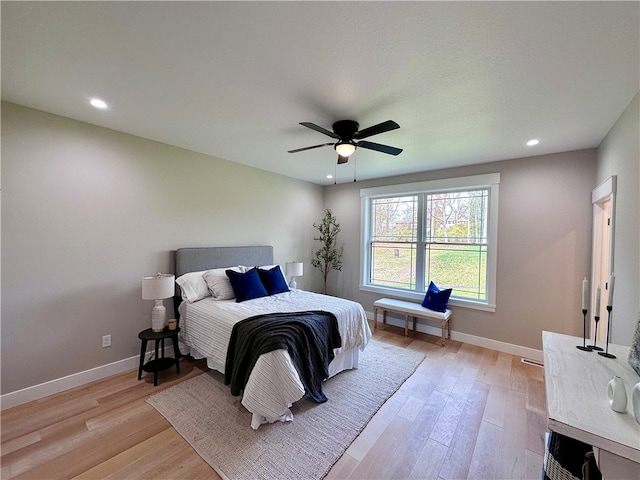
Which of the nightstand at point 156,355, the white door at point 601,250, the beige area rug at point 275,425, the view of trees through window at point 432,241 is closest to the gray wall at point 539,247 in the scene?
the white door at point 601,250

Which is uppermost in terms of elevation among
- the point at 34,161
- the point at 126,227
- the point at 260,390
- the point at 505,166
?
the point at 505,166

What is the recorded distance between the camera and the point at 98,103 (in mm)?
2215

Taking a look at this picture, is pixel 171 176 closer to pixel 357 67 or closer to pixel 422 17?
pixel 357 67

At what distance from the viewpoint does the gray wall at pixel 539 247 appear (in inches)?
123

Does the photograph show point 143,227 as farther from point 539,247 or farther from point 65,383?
point 539,247

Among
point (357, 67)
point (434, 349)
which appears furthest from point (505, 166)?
point (357, 67)

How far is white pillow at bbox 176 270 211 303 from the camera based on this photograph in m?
3.09

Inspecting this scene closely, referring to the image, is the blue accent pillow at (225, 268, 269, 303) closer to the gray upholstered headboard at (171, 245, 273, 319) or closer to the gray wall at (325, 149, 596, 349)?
the gray upholstered headboard at (171, 245, 273, 319)

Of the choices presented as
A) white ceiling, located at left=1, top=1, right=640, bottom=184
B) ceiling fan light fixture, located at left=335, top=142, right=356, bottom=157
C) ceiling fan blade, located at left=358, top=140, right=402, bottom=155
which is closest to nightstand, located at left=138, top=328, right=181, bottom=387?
white ceiling, located at left=1, top=1, right=640, bottom=184

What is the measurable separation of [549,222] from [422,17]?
325 cm

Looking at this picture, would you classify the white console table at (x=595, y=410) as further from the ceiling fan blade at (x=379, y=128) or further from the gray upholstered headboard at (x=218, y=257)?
the gray upholstered headboard at (x=218, y=257)

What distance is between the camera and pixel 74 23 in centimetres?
138

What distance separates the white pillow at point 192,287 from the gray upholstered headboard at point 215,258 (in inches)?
4.5

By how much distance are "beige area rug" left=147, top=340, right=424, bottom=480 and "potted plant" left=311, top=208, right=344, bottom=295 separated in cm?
250
